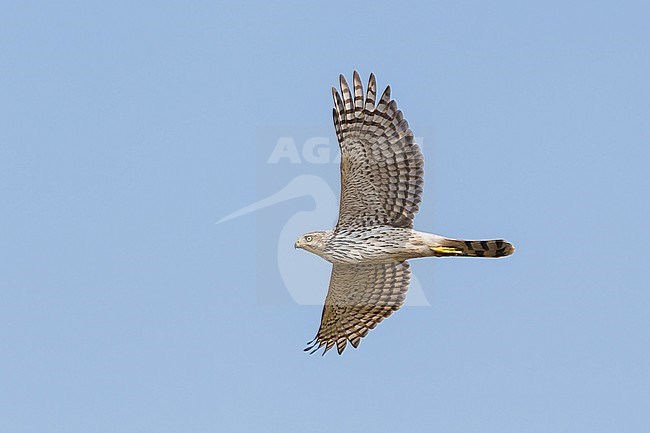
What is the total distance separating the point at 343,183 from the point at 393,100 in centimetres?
180

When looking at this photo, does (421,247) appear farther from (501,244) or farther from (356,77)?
(356,77)

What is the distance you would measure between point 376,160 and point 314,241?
2024mm

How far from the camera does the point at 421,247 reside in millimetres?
23922

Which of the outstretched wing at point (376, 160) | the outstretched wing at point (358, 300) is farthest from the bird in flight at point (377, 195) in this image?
the outstretched wing at point (358, 300)

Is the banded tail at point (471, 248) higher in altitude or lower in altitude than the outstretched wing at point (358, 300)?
higher

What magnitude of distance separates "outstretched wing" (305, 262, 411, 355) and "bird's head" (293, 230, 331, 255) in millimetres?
1050

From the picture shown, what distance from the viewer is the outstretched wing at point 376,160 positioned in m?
23.6

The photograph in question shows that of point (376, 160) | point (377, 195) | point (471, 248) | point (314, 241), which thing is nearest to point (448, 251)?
point (471, 248)

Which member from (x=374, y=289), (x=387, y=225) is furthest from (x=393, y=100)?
(x=374, y=289)

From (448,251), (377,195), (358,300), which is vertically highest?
(377,195)

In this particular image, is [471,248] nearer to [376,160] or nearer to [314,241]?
[376,160]

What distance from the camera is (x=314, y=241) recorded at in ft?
80.5

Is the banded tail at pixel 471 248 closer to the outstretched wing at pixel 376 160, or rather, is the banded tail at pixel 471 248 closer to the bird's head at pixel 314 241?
the outstretched wing at pixel 376 160

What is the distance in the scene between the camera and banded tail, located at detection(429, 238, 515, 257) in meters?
23.5
